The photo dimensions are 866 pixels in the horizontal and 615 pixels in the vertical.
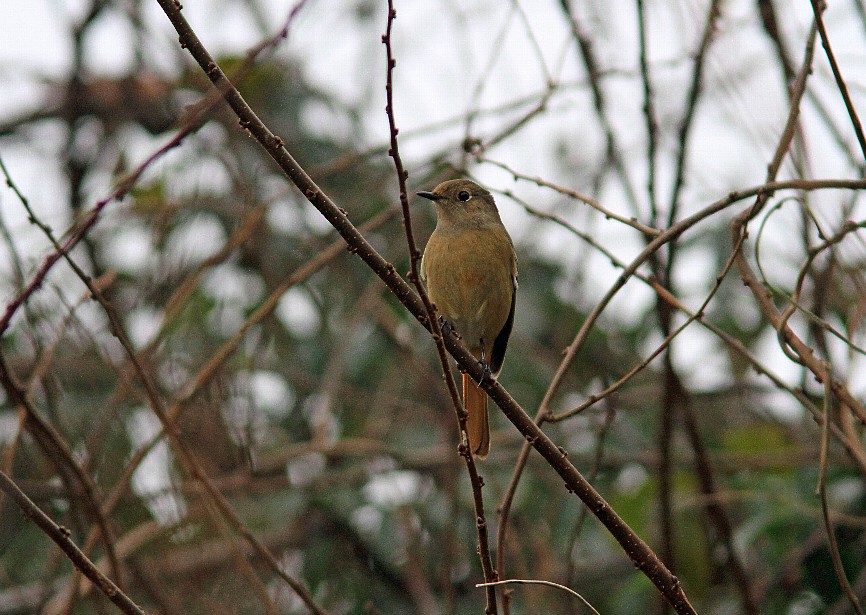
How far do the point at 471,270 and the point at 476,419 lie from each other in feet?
2.09

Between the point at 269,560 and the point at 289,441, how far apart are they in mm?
3437

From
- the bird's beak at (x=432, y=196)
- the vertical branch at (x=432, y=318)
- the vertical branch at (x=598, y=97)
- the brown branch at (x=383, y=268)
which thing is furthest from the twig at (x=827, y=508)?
the bird's beak at (x=432, y=196)

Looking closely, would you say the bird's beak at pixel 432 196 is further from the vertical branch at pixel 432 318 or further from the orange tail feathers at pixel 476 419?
the vertical branch at pixel 432 318

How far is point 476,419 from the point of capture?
13.7 feet

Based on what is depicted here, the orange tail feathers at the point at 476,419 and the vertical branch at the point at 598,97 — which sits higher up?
the vertical branch at the point at 598,97

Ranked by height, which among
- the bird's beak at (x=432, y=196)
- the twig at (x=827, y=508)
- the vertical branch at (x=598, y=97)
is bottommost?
the twig at (x=827, y=508)

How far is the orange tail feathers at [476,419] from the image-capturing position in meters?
4.05

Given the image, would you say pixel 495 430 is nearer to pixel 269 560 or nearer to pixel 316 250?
pixel 316 250

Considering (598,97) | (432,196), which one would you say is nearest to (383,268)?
(432,196)

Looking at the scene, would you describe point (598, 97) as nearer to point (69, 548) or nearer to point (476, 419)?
point (476, 419)

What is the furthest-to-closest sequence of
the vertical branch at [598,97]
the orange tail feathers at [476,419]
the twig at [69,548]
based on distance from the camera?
the vertical branch at [598,97] < the orange tail feathers at [476,419] < the twig at [69,548]

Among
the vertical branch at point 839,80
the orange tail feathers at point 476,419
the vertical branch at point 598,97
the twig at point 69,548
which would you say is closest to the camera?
the twig at point 69,548

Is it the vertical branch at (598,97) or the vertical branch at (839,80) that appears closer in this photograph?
the vertical branch at (839,80)

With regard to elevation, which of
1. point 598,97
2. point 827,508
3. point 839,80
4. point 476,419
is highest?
point 598,97
